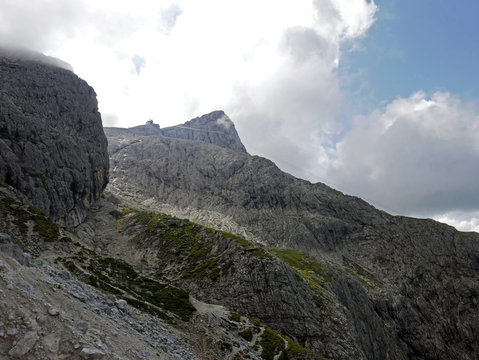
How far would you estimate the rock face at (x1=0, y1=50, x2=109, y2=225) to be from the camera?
8369cm

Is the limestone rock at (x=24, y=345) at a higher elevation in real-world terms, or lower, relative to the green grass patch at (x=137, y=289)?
higher

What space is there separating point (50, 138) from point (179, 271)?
7151cm

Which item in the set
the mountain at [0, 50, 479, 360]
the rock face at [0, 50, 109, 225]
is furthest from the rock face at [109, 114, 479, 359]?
the rock face at [0, 50, 109, 225]

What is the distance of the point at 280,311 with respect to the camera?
58.7 metres

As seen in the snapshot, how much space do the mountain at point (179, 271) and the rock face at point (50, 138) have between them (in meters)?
0.54

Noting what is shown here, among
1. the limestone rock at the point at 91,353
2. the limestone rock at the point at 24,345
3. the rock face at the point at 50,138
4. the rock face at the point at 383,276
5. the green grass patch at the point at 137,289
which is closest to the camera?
the limestone rock at the point at 24,345

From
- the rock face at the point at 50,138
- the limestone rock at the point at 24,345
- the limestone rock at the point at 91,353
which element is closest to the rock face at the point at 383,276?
the limestone rock at the point at 91,353

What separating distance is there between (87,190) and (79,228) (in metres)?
23.1

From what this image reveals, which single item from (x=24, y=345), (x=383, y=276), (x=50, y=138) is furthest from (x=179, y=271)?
(x=383, y=276)

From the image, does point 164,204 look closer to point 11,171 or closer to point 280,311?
point 11,171

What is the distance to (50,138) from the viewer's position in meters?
98.2

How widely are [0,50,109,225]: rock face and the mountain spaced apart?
1.78 feet

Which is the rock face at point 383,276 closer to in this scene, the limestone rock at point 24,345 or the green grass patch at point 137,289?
the green grass patch at point 137,289

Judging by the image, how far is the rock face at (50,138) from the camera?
83.7 m
